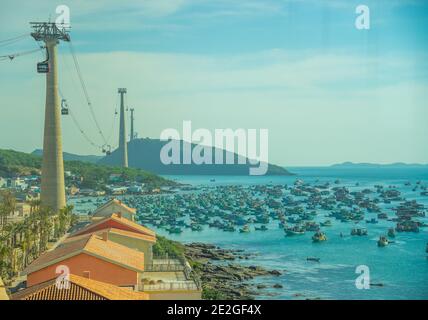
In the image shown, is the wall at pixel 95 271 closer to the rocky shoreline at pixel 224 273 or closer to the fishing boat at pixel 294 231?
the rocky shoreline at pixel 224 273

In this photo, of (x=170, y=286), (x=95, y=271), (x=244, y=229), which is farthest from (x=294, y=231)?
(x=95, y=271)

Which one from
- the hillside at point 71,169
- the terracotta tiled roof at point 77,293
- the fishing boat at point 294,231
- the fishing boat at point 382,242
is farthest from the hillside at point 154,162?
the terracotta tiled roof at point 77,293

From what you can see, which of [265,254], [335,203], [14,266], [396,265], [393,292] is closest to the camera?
[14,266]

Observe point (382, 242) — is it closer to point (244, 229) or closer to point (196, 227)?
point (244, 229)

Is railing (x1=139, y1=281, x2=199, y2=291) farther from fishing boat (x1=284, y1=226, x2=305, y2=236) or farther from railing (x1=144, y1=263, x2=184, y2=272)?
fishing boat (x1=284, y1=226, x2=305, y2=236)
